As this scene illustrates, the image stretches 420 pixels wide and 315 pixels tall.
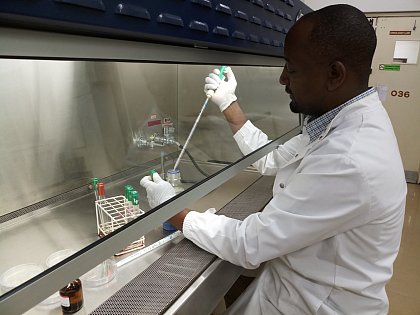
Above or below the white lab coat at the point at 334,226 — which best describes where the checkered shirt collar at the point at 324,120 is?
above

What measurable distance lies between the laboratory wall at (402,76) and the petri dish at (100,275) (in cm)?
399

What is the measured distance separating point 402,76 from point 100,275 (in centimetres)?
441

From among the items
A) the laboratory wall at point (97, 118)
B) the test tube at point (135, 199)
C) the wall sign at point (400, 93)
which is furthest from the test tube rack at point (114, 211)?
the wall sign at point (400, 93)

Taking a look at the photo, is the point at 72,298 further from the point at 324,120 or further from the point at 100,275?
the point at 324,120

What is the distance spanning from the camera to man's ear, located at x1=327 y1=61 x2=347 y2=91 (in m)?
0.91

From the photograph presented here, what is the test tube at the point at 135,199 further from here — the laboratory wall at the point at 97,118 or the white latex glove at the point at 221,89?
the white latex glove at the point at 221,89

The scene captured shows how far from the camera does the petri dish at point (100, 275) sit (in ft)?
2.90

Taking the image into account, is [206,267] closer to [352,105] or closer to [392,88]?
[352,105]

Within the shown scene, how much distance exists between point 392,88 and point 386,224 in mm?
3924

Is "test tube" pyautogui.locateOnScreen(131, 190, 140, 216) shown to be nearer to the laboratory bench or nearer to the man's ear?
the laboratory bench

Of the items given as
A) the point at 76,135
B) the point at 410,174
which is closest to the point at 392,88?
the point at 410,174

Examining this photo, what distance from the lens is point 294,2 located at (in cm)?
139

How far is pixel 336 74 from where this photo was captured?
36.5 inches

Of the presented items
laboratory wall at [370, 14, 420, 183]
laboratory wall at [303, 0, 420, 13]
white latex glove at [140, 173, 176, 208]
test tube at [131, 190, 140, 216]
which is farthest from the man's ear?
laboratory wall at [370, 14, 420, 183]
